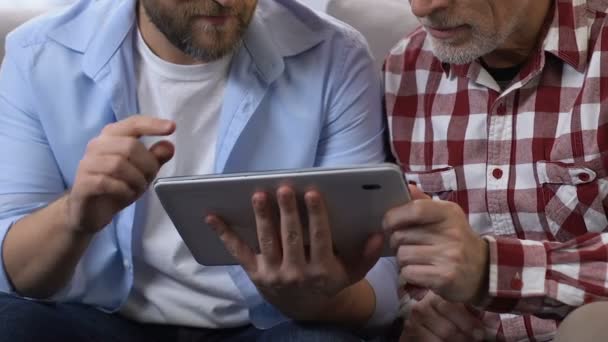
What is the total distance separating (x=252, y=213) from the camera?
94 centimetres

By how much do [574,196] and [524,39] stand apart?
21cm

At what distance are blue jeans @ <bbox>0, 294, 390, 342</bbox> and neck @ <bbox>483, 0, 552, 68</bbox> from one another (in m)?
0.41

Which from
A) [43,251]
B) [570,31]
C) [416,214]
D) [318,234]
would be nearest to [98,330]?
[43,251]

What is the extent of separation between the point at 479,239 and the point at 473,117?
24cm

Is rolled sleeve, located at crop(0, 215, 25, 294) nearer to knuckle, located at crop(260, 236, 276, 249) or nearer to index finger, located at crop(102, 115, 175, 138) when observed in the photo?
index finger, located at crop(102, 115, 175, 138)

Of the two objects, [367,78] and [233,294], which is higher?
[367,78]

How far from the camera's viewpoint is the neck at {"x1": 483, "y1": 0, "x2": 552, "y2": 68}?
116 cm

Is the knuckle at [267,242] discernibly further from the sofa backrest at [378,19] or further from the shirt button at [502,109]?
the sofa backrest at [378,19]

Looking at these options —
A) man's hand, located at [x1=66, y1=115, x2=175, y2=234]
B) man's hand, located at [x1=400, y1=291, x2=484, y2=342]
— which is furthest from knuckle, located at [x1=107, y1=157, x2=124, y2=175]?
man's hand, located at [x1=400, y1=291, x2=484, y2=342]

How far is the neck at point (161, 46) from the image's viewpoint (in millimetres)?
1190

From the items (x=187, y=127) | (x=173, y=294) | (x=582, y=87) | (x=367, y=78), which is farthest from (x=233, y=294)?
(x=582, y=87)

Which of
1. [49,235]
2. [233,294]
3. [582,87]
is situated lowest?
[233,294]

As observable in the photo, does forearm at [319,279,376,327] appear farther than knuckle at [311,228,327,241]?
Yes

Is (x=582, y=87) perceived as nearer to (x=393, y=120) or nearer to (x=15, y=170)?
(x=393, y=120)
